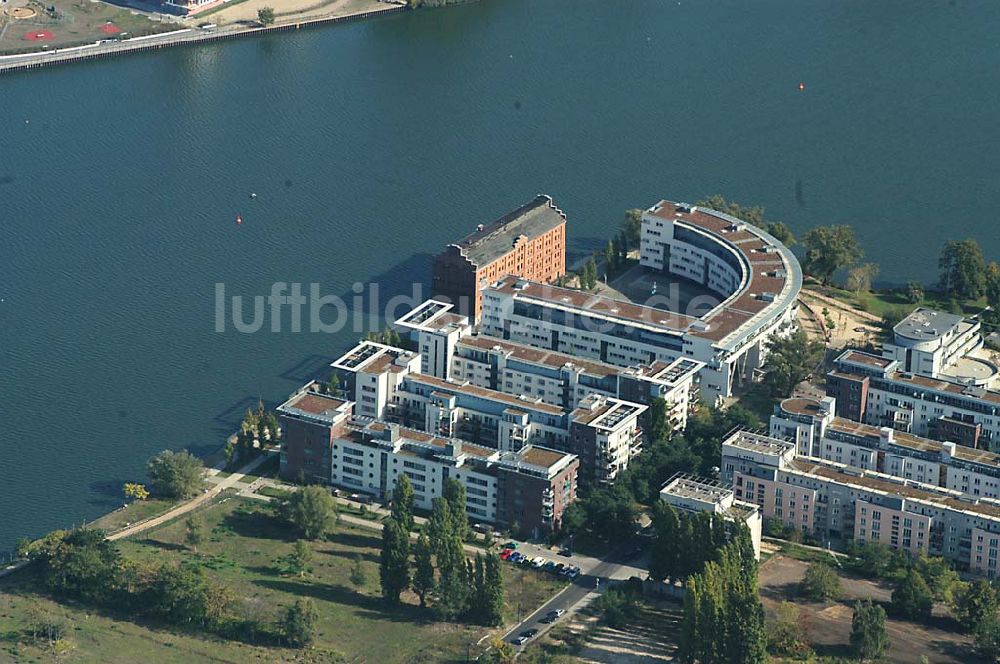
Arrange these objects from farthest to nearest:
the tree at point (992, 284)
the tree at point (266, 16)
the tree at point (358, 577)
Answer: the tree at point (266, 16) → the tree at point (992, 284) → the tree at point (358, 577)

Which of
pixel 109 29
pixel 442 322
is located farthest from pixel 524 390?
pixel 109 29

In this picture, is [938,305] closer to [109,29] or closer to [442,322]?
[442,322]

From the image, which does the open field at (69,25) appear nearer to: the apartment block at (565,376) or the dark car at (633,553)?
the apartment block at (565,376)

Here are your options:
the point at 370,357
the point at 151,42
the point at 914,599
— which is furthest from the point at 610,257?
the point at 151,42

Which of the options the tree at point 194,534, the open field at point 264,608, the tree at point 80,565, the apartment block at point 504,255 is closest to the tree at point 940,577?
the open field at point 264,608

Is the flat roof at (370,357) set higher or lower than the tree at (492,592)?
higher

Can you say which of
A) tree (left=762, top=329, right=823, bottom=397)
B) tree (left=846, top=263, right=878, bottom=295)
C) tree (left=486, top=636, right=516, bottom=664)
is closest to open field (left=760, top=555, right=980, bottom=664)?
tree (left=486, top=636, right=516, bottom=664)


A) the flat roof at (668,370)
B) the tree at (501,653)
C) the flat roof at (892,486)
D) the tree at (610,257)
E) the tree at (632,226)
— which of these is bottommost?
the tree at (501,653)
